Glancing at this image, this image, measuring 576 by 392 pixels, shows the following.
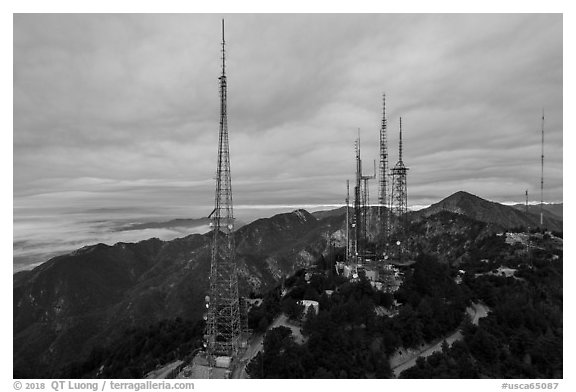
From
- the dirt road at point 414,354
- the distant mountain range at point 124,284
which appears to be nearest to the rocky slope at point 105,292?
the distant mountain range at point 124,284

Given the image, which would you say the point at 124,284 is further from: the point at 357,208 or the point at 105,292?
the point at 357,208

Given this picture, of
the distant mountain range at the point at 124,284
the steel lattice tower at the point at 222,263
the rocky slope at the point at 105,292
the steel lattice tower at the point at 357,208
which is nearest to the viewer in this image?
the steel lattice tower at the point at 222,263

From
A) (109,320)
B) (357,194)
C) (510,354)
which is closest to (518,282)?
(510,354)

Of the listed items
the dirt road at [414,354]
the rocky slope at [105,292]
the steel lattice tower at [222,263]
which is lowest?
the rocky slope at [105,292]

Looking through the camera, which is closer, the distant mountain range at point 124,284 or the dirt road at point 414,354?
the dirt road at point 414,354

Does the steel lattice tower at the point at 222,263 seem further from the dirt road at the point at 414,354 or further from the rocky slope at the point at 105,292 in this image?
the rocky slope at the point at 105,292

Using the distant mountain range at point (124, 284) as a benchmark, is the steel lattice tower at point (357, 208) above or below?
above

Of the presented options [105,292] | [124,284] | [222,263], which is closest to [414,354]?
[222,263]

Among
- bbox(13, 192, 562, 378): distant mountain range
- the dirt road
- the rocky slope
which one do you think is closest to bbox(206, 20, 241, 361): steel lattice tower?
the dirt road

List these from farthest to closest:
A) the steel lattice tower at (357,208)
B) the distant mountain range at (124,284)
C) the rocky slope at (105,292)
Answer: the rocky slope at (105,292) → the distant mountain range at (124,284) → the steel lattice tower at (357,208)
